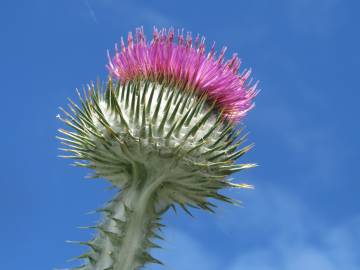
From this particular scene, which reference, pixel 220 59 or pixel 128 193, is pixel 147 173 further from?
pixel 220 59

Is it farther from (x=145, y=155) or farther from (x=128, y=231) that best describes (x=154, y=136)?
(x=128, y=231)

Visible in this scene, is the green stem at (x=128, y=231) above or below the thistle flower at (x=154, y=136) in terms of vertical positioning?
below

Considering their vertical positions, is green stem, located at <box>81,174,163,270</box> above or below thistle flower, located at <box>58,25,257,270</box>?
below

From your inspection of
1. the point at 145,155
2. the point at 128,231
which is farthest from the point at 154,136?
the point at 128,231

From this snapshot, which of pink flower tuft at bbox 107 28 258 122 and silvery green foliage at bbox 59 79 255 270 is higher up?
pink flower tuft at bbox 107 28 258 122

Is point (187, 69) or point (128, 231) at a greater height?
point (187, 69)
